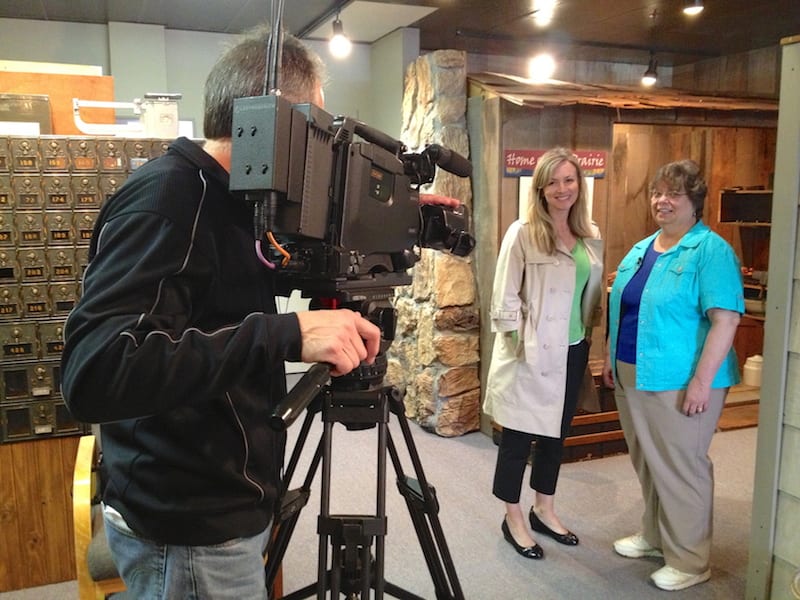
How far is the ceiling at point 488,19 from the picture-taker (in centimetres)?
359

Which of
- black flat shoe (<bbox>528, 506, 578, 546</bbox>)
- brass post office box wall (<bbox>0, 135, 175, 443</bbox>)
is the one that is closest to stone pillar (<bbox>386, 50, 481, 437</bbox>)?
black flat shoe (<bbox>528, 506, 578, 546</bbox>)

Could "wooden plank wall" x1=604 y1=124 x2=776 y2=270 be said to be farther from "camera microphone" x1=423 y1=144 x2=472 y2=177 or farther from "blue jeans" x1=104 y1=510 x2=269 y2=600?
"blue jeans" x1=104 y1=510 x2=269 y2=600

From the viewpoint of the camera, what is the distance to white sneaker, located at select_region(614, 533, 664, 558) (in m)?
2.49

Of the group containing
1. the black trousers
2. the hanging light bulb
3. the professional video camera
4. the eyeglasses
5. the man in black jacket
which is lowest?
the black trousers

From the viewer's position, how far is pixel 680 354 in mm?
2180

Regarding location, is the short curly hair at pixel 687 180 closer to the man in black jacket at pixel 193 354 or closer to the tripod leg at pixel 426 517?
the tripod leg at pixel 426 517

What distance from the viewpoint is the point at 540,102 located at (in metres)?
3.31

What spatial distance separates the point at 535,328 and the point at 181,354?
70.8 inches

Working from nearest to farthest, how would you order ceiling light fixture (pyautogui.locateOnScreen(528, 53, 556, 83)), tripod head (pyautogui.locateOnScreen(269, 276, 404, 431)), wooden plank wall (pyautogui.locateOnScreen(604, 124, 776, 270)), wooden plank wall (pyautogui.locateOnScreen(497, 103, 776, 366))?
1. tripod head (pyautogui.locateOnScreen(269, 276, 404, 431))
2. ceiling light fixture (pyautogui.locateOnScreen(528, 53, 556, 83))
3. wooden plank wall (pyautogui.locateOnScreen(497, 103, 776, 366))
4. wooden plank wall (pyautogui.locateOnScreen(604, 124, 776, 270))

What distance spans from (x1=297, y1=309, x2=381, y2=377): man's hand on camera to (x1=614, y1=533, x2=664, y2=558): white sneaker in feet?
6.56

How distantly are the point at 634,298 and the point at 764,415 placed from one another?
53 cm

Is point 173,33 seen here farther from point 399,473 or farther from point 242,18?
point 399,473

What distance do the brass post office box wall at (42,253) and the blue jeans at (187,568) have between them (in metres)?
1.43

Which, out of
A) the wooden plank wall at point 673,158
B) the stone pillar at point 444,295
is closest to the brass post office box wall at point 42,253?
the stone pillar at point 444,295
